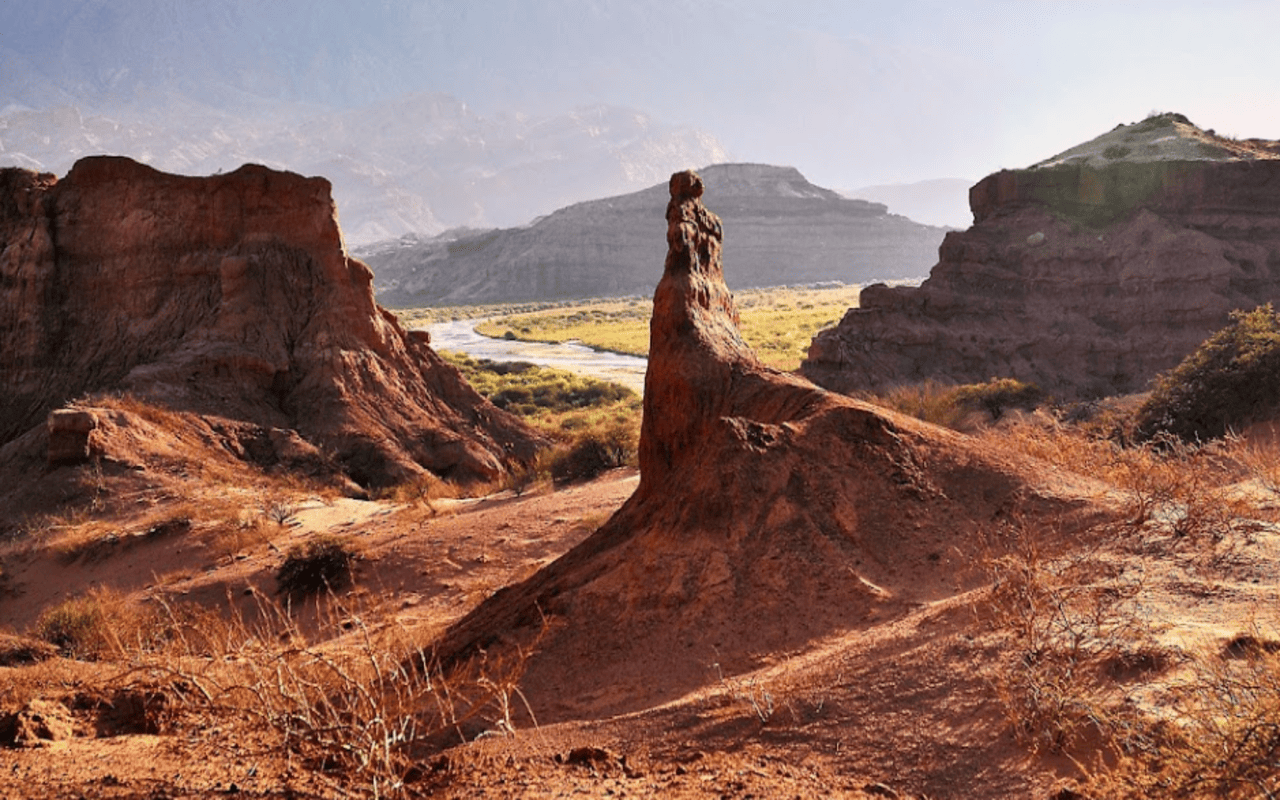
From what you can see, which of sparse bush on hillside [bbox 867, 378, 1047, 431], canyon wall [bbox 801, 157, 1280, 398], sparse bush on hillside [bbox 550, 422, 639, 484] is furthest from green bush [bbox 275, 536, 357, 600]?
canyon wall [bbox 801, 157, 1280, 398]

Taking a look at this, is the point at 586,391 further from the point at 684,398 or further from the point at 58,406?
the point at 684,398

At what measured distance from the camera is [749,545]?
6.44 meters

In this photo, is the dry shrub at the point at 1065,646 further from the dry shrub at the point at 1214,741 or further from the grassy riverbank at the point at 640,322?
the grassy riverbank at the point at 640,322

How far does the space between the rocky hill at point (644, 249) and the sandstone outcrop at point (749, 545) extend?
96.8 metres

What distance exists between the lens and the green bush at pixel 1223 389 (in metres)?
14.9

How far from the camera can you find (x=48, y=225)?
18.0m

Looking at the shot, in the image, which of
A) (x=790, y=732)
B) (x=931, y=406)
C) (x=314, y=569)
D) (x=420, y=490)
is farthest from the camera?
(x=931, y=406)

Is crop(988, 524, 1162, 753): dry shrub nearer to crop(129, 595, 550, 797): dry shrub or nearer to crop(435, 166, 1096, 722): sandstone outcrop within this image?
crop(435, 166, 1096, 722): sandstone outcrop

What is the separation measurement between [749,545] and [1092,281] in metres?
24.3

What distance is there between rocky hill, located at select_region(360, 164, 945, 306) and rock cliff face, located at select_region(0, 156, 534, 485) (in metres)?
83.6

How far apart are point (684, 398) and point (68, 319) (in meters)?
15.4

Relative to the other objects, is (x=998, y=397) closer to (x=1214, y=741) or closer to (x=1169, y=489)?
(x=1169, y=489)

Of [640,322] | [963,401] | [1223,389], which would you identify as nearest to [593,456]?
[963,401]

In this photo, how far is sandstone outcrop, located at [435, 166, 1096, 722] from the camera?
18.8ft
